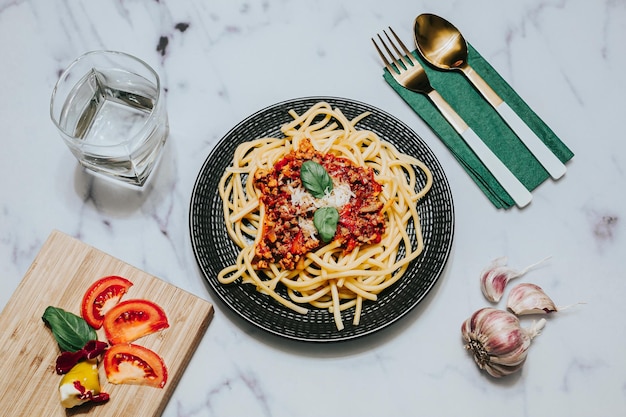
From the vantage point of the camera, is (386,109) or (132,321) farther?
(386,109)

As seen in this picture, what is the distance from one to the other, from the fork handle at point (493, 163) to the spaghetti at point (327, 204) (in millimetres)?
306

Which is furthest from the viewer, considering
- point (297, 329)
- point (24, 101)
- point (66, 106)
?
point (24, 101)

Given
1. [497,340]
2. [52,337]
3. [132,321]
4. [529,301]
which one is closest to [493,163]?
[529,301]

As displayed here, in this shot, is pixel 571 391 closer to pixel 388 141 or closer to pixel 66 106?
pixel 388 141

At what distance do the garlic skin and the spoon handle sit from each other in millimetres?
566

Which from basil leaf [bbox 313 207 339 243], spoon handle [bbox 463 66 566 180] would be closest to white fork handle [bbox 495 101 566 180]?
spoon handle [bbox 463 66 566 180]

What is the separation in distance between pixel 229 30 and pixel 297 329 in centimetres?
157

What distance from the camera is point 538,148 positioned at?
Result: 3.25 metres

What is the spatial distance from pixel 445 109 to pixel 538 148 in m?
0.47

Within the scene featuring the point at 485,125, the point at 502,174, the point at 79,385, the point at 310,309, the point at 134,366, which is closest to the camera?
the point at 79,385

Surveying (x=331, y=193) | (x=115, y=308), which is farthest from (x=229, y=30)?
(x=115, y=308)

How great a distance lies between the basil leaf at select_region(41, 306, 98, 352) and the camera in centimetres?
282

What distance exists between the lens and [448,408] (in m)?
3.00

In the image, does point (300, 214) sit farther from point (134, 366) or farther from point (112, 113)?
point (112, 113)
